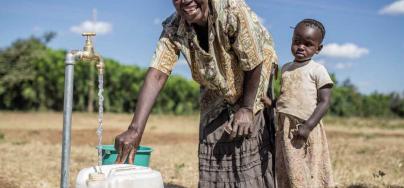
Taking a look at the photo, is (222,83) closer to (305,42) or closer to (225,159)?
(225,159)

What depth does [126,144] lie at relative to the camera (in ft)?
7.27

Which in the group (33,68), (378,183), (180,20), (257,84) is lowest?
(378,183)

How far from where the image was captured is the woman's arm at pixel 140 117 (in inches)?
87.3

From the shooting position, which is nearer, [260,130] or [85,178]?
[85,178]

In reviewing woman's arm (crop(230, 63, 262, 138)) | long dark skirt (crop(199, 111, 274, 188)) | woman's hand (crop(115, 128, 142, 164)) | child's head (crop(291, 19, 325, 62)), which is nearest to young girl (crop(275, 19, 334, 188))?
child's head (crop(291, 19, 325, 62))

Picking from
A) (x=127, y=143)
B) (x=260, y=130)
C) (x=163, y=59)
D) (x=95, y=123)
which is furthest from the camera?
(x=95, y=123)

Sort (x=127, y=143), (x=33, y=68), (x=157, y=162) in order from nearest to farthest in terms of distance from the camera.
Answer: (x=127, y=143)
(x=157, y=162)
(x=33, y=68)

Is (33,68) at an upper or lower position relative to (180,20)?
upper

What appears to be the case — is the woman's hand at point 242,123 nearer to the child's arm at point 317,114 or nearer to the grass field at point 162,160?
the child's arm at point 317,114

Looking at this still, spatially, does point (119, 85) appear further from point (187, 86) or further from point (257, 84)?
point (257, 84)

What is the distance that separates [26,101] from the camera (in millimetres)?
18172

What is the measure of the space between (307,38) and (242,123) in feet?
3.11

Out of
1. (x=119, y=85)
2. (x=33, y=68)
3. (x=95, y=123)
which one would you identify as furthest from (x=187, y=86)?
(x=95, y=123)

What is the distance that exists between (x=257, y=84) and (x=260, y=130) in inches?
13.4
